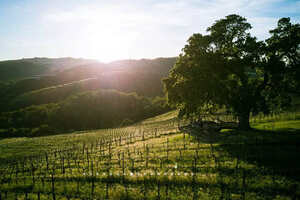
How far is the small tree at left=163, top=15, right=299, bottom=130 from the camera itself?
110ft

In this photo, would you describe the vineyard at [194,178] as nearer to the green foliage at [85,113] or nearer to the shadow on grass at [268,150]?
the shadow on grass at [268,150]

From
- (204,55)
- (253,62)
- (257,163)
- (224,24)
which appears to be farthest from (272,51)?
(257,163)

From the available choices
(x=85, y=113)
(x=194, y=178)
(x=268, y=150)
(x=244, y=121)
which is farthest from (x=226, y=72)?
(x=85, y=113)

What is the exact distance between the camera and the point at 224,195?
15.8 metres

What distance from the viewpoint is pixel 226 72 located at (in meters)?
36.1

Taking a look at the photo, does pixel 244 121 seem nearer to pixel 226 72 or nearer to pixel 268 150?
pixel 226 72

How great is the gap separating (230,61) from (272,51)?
6.67 meters

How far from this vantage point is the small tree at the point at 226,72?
33.4 metres

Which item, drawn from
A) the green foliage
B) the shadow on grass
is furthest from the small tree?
the green foliage

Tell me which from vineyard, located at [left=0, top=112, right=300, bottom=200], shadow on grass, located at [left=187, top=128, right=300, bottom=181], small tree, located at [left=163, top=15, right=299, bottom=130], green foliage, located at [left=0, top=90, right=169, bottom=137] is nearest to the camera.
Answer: vineyard, located at [left=0, top=112, right=300, bottom=200]

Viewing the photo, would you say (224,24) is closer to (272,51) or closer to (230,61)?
(230,61)

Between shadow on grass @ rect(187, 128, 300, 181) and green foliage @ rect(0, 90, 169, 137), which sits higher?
shadow on grass @ rect(187, 128, 300, 181)

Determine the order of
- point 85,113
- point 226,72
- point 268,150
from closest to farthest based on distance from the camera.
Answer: point 268,150
point 226,72
point 85,113

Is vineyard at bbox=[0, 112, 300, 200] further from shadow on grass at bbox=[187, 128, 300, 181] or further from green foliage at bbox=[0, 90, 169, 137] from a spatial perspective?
green foliage at bbox=[0, 90, 169, 137]
